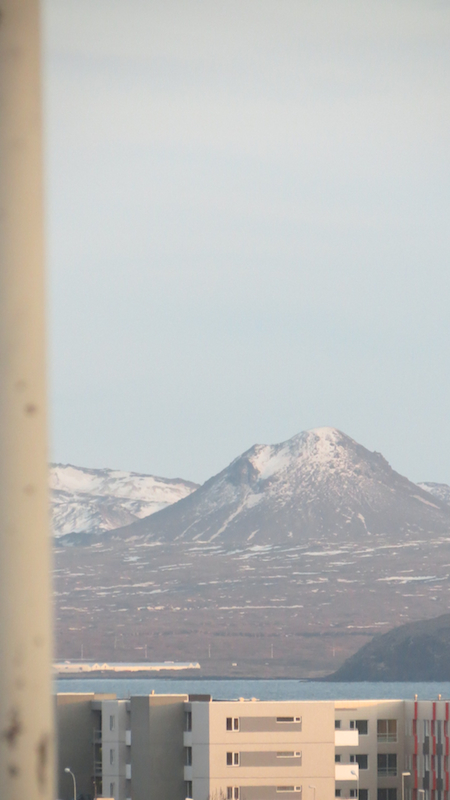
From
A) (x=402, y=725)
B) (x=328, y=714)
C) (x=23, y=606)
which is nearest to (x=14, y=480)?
(x=23, y=606)

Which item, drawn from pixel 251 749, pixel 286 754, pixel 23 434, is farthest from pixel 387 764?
pixel 23 434

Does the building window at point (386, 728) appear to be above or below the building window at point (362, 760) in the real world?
above

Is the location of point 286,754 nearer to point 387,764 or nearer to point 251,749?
point 251,749

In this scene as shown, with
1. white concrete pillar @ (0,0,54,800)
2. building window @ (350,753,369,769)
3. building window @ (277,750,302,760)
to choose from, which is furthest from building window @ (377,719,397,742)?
white concrete pillar @ (0,0,54,800)

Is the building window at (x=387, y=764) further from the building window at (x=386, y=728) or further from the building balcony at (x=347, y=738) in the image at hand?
the building balcony at (x=347, y=738)

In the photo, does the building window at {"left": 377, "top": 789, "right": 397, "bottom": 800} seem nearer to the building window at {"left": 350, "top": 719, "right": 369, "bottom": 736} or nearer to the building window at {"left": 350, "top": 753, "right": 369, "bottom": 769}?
the building window at {"left": 350, "top": 753, "right": 369, "bottom": 769}

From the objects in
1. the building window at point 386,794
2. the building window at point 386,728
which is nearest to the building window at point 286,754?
the building window at point 386,728

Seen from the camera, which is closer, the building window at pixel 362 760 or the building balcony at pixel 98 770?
the building balcony at pixel 98 770
